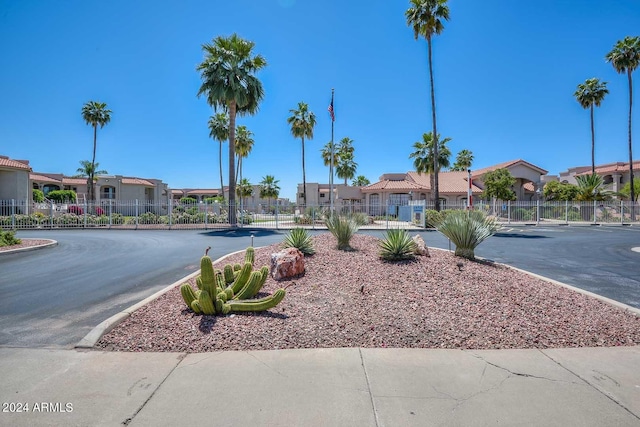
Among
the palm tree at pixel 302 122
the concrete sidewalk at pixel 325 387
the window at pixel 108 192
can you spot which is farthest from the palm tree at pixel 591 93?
the window at pixel 108 192

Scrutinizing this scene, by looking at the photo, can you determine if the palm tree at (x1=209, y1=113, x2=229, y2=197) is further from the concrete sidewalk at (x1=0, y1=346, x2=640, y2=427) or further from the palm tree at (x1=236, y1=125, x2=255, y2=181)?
the concrete sidewalk at (x1=0, y1=346, x2=640, y2=427)

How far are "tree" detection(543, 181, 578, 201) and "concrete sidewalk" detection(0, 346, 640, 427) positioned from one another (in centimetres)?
4159

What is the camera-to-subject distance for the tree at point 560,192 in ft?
122

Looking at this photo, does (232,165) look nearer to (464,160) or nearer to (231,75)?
(231,75)

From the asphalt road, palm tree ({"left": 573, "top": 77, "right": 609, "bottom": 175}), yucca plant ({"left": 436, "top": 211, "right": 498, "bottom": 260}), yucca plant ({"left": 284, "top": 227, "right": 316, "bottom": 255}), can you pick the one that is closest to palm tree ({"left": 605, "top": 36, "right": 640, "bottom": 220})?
palm tree ({"left": 573, "top": 77, "right": 609, "bottom": 175})

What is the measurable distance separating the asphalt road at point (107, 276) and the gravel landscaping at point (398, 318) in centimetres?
106

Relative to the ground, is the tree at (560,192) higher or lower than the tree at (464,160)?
lower

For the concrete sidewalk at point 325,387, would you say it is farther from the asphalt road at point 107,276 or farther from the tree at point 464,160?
the tree at point 464,160

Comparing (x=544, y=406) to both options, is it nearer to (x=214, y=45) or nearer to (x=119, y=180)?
(x=214, y=45)

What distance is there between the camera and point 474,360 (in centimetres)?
367

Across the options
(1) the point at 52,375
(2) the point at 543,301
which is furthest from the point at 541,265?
(1) the point at 52,375

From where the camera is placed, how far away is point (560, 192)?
38062 millimetres

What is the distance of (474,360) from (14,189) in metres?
38.7

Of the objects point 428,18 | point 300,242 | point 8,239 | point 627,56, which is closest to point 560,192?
point 627,56
